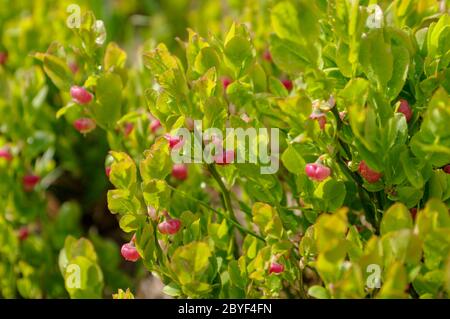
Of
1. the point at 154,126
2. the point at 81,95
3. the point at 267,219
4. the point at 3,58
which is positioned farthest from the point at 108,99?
the point at 3,58

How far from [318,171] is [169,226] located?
0.24 m

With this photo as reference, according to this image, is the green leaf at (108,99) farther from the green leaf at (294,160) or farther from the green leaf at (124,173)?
the green leaf at (294,160)

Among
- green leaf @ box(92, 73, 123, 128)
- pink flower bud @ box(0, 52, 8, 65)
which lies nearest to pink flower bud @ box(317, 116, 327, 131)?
green leaf @ box(92, 73, 123, 128)

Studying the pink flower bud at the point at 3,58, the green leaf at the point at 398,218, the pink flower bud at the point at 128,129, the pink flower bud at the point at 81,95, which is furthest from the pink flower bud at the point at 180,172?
the pink flower bud at the point at 3,58

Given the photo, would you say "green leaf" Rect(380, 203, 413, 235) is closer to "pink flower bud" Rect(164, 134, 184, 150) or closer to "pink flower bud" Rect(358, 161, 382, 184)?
"pink flower bud" Rect(358, 161, 382, 184)

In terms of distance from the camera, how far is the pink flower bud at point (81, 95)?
1.25 meters

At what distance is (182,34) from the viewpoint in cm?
257

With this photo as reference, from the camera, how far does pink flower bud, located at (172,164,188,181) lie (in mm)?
1420

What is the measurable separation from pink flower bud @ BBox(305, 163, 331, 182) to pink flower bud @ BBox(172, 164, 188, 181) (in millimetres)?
448

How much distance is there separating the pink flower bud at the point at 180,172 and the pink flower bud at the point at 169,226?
0.34 metres

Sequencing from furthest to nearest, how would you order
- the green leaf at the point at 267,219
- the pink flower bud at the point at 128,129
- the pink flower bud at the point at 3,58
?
the pink flower bud at the point at 3,58 < the pink flower bud at the point at 128,129 < the green leaf at the point at 267,219

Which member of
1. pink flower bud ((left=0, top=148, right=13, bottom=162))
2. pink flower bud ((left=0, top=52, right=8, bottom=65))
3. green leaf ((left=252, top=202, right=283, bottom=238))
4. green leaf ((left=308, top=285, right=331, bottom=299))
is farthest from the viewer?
pink flower bud ((left=0, top=52, right=8, bottom=65))

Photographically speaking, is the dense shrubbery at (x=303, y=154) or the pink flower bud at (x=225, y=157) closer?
the dense shrubbery at (x=303, y=154)
